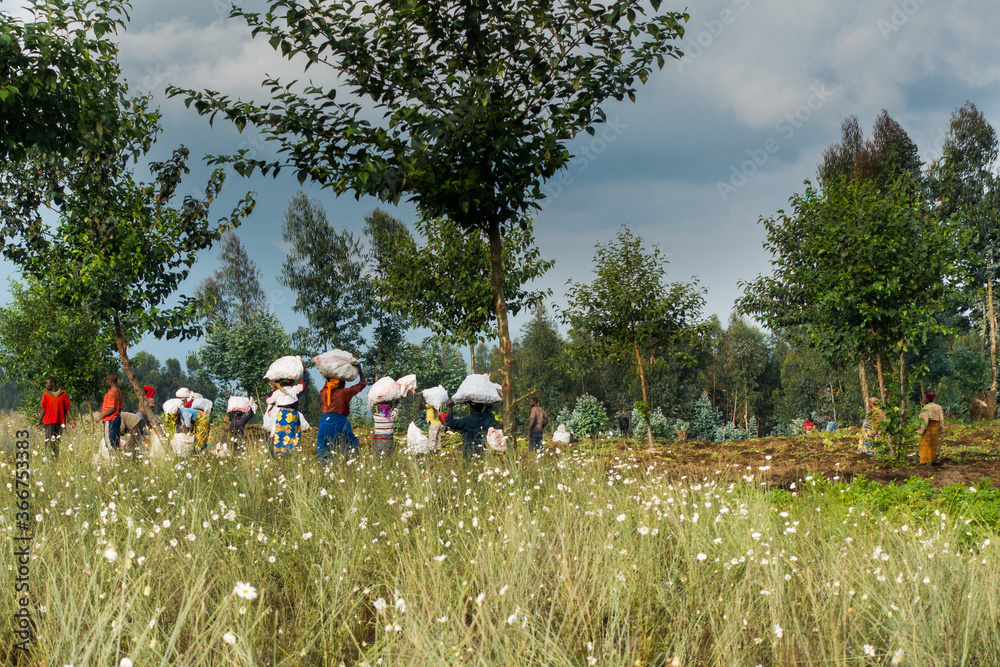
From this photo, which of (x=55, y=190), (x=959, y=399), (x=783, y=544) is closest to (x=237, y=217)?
(x=55, y=190)

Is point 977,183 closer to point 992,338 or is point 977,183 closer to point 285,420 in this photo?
point 992,338

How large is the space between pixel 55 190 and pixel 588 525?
9991 mm

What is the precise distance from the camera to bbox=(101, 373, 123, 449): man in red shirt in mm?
11109

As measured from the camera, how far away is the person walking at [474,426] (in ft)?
28.7

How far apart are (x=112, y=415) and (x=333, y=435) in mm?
5368

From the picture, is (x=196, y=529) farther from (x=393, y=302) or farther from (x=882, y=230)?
(x=393, y=302)

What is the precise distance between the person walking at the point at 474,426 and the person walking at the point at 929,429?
27.3 ft

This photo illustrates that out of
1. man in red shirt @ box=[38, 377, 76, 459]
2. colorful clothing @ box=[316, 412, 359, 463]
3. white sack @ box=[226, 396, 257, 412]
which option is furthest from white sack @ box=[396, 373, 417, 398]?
man in red shirt @ box=[38, 377, 76, 459]

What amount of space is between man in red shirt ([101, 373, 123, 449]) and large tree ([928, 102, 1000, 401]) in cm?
3754

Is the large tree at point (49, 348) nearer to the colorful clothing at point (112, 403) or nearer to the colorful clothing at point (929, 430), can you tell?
the colorful clothing at point (112, 403)

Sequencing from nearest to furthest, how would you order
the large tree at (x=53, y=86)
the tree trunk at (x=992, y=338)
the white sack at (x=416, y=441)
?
the large tree at (x=53, y=86) → the white sack at (x=416, y=441) → the tree trunk at (x=992, y=338)

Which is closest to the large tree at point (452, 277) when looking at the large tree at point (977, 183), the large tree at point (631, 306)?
the large tree at point (631, 306)

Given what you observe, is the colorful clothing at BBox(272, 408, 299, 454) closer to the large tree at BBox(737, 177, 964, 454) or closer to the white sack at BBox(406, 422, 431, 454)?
the white sack at BBox(406, 422, 431, 454)

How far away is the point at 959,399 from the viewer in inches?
1222
